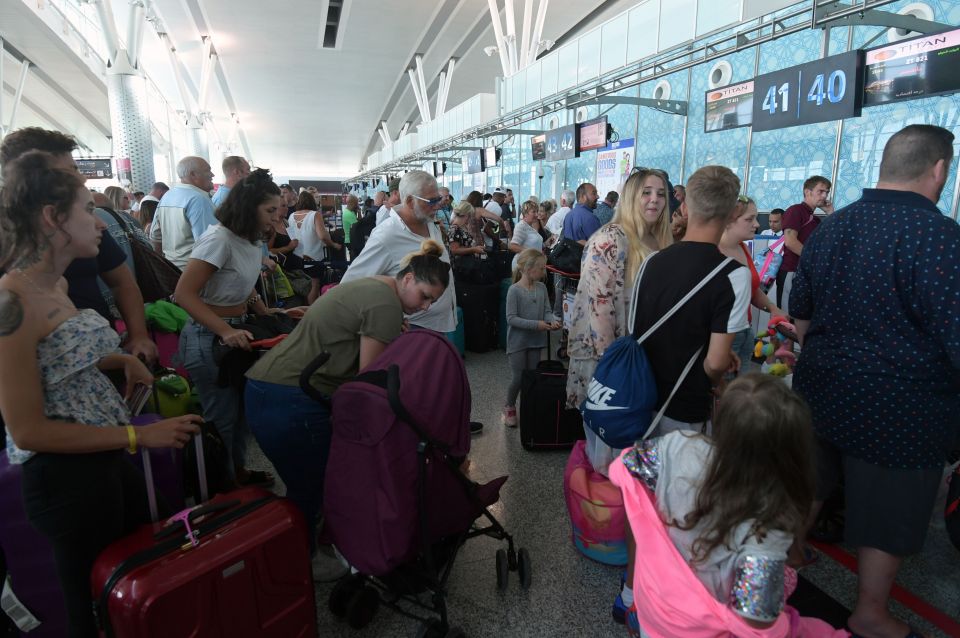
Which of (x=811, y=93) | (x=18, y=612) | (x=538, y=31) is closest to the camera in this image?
(x=18, y=612)

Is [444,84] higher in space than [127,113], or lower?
higher

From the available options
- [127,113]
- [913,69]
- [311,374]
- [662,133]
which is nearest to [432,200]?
[311,374]

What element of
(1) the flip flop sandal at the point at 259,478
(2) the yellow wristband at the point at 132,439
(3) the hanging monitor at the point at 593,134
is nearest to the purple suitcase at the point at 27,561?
(2) the yellow wristband at the point at 132,439

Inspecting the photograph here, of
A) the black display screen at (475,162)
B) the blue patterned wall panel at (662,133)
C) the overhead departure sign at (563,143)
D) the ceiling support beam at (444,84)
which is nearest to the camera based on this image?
the blue patterned wall panel at (662,133)

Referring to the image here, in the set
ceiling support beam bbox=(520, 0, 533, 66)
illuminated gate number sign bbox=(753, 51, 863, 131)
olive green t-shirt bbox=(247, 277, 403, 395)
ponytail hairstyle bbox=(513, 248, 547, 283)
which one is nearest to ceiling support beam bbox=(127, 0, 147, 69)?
ceiling support beam bbox=(520, 0, 533, 66)

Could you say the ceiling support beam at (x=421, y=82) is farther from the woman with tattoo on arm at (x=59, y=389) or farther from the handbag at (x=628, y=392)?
the woman with tattoo on arm at (x=59, y=389)

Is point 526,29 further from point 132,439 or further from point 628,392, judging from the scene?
point 132,439

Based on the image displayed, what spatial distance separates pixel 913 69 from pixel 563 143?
21.6 feet

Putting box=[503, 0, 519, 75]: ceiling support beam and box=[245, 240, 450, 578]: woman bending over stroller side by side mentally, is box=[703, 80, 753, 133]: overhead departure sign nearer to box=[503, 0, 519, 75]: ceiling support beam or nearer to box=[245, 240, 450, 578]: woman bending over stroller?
box=[245, 240, 450, 578]: woman bending over stroller

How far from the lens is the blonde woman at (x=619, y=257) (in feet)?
8.25

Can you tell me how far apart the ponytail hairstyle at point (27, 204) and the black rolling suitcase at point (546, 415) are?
104 inches

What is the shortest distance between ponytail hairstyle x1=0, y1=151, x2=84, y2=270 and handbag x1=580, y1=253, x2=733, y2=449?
1.83m

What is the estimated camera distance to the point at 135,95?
10062 millimetres

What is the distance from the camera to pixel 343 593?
202cm
